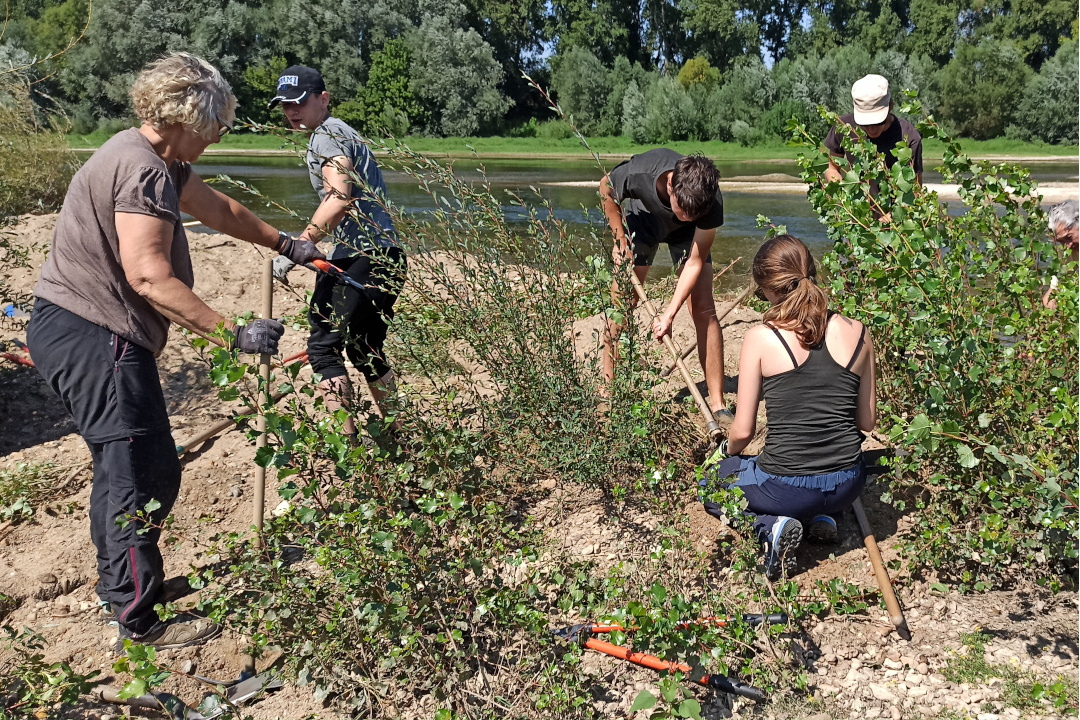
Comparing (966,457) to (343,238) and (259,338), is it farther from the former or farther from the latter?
(343,238)

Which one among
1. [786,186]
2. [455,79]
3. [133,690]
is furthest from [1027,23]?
[133,690]

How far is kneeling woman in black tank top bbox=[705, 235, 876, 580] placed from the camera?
9.95 feet

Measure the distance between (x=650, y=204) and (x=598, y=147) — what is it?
32.6 metres

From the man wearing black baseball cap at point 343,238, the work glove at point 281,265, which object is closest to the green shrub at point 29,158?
the work glove at point 281,265

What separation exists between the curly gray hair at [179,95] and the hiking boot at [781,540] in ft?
7.86

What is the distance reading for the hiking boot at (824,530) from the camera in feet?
10.7

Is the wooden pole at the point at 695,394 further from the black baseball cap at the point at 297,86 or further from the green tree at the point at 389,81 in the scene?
the green tree at the point at 389,81

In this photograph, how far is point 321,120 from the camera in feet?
12.8

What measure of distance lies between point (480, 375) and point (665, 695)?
3058mm

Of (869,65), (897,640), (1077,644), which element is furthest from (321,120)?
(869,65)

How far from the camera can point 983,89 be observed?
3491 centimetres

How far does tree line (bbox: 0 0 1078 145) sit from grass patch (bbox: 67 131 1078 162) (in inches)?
33.9

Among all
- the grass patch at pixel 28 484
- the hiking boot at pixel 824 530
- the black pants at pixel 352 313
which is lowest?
the hiking boot at pixel 824 530

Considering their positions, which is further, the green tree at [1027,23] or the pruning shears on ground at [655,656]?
the green tree at [1027,23]
